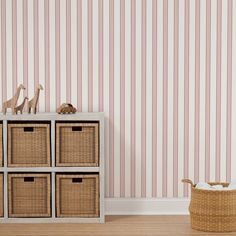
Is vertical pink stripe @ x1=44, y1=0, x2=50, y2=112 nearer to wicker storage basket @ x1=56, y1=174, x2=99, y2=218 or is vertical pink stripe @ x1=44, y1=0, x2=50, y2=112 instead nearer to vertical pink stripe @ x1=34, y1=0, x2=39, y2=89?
vertical pink stripe @ x1=34, y1=0, x2=39, y2=89

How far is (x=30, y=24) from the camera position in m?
4.35

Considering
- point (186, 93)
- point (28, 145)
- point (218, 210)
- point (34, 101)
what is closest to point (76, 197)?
point (28, 145)

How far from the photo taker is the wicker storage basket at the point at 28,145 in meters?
4.08

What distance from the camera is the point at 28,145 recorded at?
4.09 meters

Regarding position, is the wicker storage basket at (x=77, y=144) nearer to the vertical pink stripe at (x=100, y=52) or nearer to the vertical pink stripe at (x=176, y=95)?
the vertical pink stripe at (x=100, y=52)

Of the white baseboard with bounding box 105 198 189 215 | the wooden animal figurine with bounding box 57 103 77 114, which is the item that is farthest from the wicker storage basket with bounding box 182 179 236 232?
the wooden animal figurine with bounding box 57 103 77 114

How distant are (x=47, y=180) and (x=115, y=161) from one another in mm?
534

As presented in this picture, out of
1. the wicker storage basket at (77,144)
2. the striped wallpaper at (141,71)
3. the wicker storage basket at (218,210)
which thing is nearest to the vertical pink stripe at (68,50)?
the striped wallpaper at (141,71)

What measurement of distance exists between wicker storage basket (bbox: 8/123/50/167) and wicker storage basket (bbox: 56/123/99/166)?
0.26 feet

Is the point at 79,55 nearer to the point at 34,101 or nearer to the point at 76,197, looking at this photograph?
the point at 34,101

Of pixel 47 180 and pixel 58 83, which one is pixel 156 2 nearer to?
pixel 58 83

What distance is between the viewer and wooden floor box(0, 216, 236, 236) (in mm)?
3855

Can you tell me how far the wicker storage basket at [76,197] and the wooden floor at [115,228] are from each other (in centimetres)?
10

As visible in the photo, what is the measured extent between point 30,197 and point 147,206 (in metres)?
0.81
